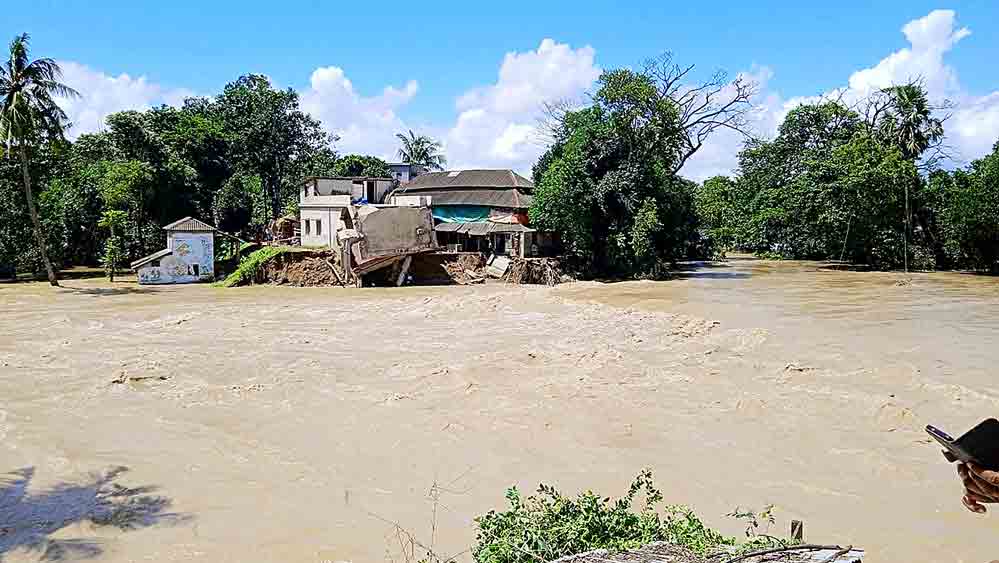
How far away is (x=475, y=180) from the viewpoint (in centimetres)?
4053

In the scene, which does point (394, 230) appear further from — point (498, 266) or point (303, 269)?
point (498, 266)

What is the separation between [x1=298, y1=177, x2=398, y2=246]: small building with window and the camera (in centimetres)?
3594

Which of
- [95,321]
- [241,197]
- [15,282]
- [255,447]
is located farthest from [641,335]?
[241,197]

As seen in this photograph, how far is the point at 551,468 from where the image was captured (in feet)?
27.7

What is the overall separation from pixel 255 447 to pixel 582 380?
232 inches

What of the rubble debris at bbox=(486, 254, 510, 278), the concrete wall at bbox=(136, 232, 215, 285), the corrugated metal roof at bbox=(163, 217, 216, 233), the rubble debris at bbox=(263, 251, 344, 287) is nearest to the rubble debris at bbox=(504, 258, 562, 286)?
the rubble debris at bbox=(486, 254, 510, 278)

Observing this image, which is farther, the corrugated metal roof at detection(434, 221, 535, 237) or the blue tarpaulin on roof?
the blue tarpaulin on roof

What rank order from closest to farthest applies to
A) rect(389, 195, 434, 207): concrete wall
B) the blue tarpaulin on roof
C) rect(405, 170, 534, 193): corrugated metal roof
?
rect(389, 195, 434, 207): concrete wall, the blue tarpaulin on roof, rect(405, 170, 534, 193): corrugated metal roof

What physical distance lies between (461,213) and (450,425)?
29267 millimetres

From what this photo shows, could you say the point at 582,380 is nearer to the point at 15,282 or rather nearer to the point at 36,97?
the point at 36,97

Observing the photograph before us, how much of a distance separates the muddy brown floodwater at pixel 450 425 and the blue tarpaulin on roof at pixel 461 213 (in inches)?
718

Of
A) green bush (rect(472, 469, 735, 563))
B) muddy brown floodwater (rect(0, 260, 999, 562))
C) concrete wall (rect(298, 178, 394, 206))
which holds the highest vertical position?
concrete wall (rect(298, 178, 394, 206))

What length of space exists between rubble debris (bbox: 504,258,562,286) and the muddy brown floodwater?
41.4 feet

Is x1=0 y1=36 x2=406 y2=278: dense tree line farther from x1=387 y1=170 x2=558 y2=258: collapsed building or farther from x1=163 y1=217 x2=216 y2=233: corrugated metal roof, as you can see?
x1=387 y1=170 x2=558 y2=258: collapsed building
